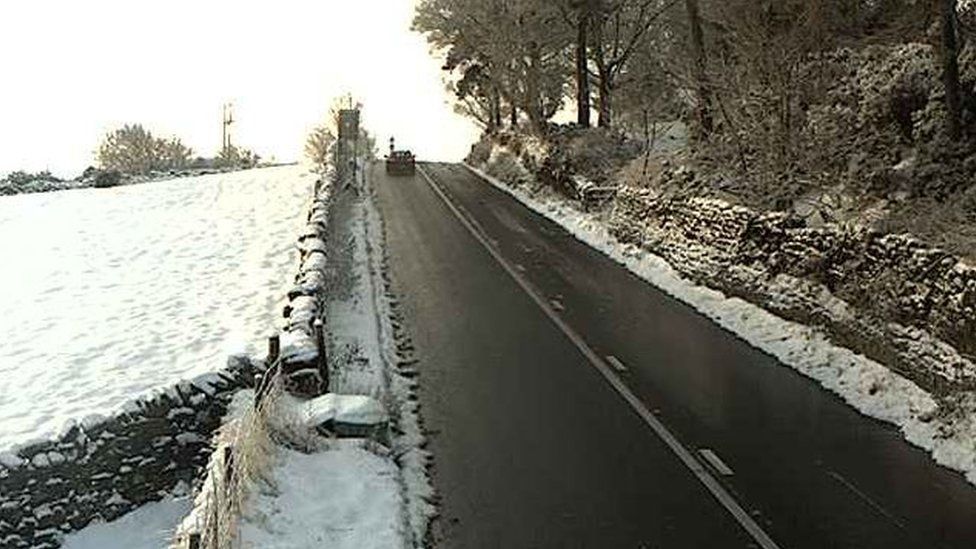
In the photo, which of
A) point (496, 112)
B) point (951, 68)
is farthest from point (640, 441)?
point (496, 112)

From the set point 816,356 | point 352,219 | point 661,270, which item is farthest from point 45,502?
point 352,219

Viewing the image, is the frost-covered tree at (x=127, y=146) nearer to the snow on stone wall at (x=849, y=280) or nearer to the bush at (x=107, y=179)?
the bush at (x=107, y=179)

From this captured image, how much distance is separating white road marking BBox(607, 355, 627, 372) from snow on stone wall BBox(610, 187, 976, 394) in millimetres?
3305

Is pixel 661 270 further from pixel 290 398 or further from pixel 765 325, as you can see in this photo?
pixel 290 398

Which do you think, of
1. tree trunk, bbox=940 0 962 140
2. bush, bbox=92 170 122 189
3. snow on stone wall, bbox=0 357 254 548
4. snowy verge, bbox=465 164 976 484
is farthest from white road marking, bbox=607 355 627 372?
bush, bbox=92 170 122 189

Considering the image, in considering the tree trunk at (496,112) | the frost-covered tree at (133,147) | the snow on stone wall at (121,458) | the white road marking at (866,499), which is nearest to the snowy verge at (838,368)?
the white road marking at (866,499)

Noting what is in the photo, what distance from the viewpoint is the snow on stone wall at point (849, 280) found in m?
A: 13.1

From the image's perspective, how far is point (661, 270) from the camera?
2298 cm

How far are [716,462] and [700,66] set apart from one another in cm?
1617

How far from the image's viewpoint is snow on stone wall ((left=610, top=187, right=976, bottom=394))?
43.1 ft

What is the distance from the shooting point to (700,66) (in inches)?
998

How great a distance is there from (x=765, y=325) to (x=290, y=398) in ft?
28.8

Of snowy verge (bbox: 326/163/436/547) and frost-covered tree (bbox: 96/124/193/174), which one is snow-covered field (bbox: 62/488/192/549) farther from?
frost-covered tree (bbox: 96/124/193/174)

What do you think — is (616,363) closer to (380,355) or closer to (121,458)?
(380,355)
